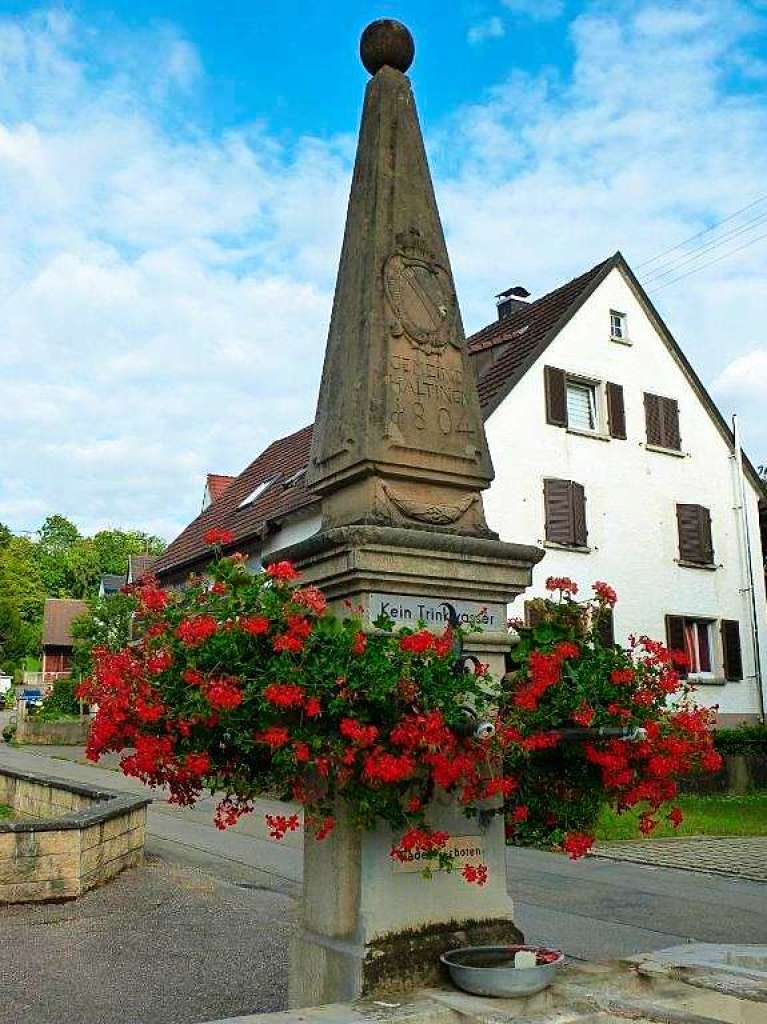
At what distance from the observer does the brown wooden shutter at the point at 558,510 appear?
61.1ft

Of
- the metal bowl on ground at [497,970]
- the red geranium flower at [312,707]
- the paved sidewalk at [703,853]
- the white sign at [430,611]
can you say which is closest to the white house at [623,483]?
the paved sidewalk at [703,853]

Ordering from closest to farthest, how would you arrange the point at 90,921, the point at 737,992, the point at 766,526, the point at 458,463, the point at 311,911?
1. the point at 737,992
2. the point at 311,911
3. the point at 458,463
4. the point at 90,921
5. the point at 766,526

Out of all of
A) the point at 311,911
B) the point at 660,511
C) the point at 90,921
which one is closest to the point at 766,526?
the point at 660,511

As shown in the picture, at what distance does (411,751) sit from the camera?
13.5 feet

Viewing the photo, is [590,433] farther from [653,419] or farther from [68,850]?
[68,850]

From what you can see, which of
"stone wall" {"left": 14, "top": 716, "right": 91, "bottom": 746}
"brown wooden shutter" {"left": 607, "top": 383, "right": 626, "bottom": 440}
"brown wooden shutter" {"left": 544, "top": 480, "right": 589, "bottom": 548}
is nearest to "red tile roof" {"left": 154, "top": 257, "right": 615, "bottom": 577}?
"brown wooden shutter" {"left": 607, "top": 383, "right": 626, "bottom": 440}

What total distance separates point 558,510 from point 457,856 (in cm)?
1431

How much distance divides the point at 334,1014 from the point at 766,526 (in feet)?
73.5

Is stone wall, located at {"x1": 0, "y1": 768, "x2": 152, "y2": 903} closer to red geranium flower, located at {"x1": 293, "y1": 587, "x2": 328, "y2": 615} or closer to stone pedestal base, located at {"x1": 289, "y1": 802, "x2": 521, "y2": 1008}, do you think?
stone pedestal base, located at {"x1": 289, "y1": 802, "x2": 521, "y2": 1008}

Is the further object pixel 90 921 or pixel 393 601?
pixel 90 921

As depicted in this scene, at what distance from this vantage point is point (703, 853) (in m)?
12.8

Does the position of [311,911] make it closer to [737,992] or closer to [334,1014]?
[334,1014]

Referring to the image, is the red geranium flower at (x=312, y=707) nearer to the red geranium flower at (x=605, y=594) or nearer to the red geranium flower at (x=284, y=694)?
the red geranium flower at (x=284, y=694)

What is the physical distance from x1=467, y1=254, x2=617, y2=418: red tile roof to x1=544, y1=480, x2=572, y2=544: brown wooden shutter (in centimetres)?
194
